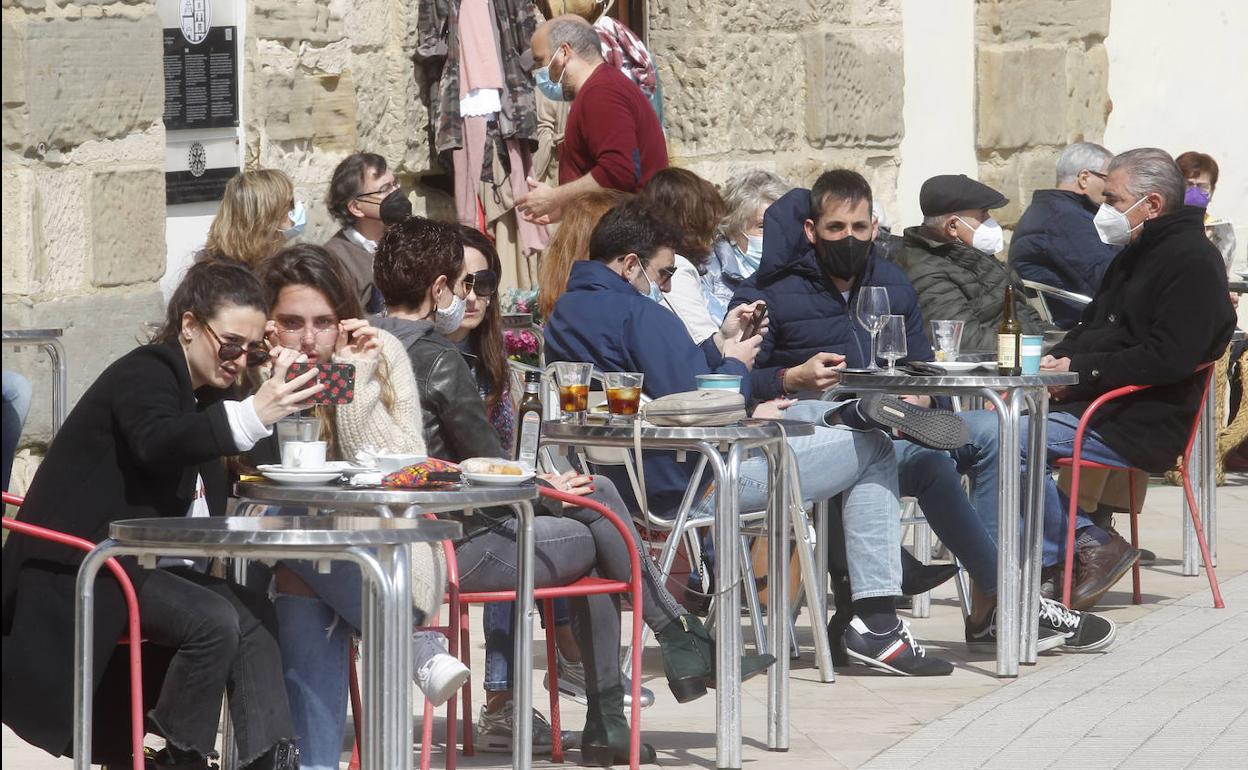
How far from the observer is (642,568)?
4.52 meters

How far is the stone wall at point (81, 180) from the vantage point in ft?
19.3

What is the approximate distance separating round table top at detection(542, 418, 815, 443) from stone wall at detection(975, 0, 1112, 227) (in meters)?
6.33

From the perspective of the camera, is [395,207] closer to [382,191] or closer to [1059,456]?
[382,191]

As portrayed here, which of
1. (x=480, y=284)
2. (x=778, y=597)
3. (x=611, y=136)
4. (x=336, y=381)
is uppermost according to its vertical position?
(x=611, y=136)

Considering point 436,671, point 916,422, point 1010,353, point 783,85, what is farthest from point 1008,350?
point 783,85

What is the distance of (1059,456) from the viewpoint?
6.20 metres

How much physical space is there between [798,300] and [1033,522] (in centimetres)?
96

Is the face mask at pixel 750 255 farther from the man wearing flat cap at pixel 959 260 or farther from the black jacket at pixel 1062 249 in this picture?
the black jacket at pixel 1062 249

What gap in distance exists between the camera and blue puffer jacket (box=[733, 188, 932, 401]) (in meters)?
5.97

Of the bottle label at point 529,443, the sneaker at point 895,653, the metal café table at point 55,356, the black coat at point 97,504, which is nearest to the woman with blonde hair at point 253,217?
the metal café table at point 55,356

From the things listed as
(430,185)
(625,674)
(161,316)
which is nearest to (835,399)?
(625,674)

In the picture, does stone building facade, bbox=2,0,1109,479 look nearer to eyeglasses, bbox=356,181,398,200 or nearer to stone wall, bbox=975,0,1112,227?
stone wall, bbox=975,0,1112,227

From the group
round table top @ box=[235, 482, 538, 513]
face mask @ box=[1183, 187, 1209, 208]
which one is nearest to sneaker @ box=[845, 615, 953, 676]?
round table top @ box=[235, 482, 538, 513]

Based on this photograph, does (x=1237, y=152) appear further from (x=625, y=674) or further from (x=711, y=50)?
(x=625, y=674)
